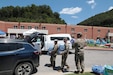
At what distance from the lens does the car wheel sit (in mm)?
10031

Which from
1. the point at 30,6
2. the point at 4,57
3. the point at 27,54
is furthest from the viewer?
→ the point at 30,6

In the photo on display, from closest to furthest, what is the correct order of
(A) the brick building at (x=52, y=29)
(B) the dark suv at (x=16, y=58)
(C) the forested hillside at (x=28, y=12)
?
(B) the dark suv at (x=16, y=58), (A) the brick building at (x=52, y=29), (C) the forested hillside at (x=28, y=12)

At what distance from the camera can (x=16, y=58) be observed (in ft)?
32.5

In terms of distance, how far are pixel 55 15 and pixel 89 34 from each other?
36.4 metres

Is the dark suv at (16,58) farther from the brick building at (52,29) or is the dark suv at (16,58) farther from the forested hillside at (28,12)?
the forested hillside at (28,12)

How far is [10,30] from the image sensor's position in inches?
2822

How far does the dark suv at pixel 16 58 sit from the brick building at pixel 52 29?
197 ft

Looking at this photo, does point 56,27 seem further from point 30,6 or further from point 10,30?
point 30,6

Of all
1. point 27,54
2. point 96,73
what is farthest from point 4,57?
point 96,73

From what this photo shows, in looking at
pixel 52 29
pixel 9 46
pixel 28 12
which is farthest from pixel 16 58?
pixel 28 12

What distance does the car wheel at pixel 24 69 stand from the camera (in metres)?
10.0

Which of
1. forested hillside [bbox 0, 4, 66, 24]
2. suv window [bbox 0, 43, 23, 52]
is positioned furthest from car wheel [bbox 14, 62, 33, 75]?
forested hillside [bbox 0, 4, 66, 24]

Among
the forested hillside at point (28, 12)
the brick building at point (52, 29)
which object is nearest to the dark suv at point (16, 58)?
the brick building at point (52, 29)

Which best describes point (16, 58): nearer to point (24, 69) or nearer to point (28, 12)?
point (24, 69)
